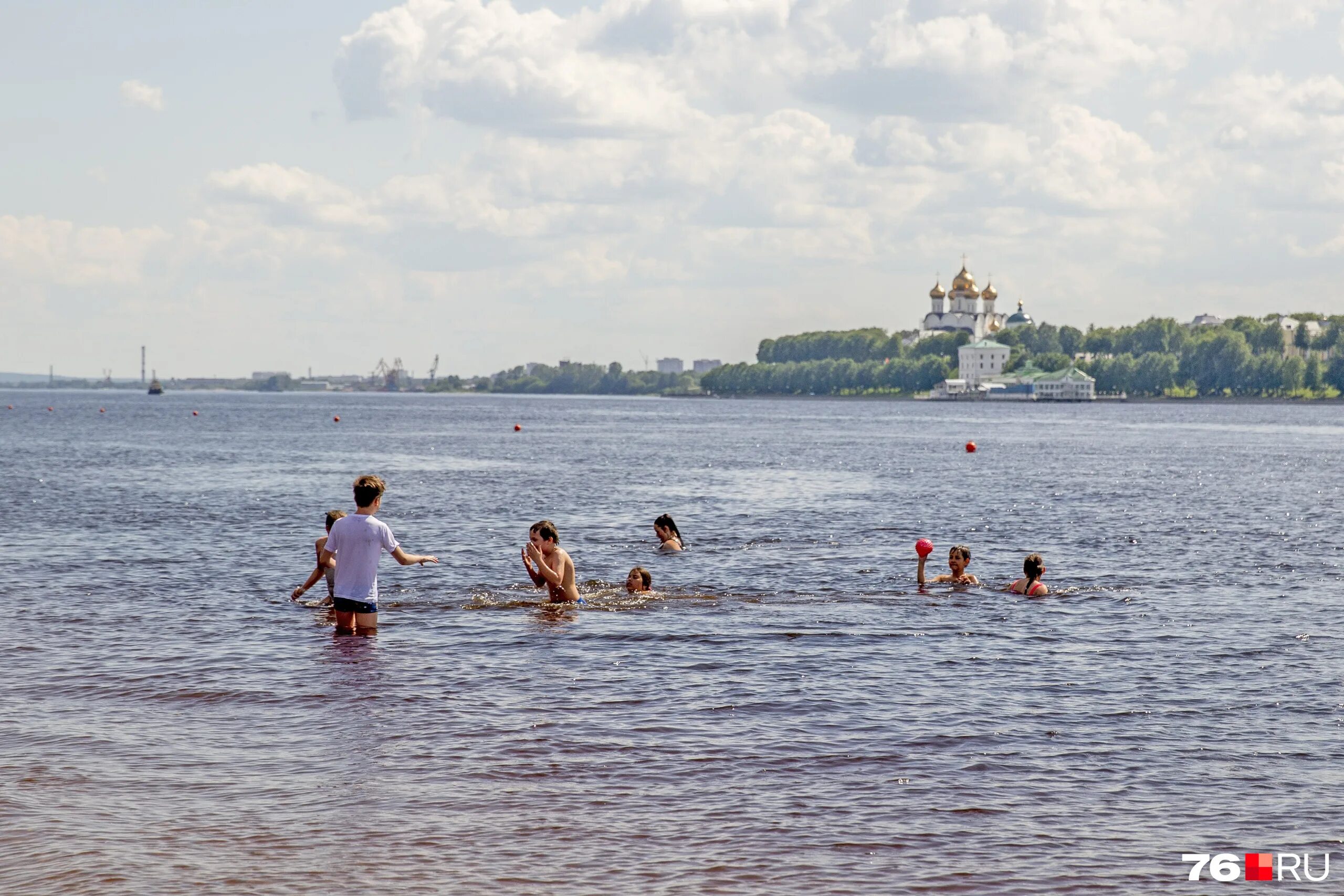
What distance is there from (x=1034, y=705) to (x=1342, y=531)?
26976 mm

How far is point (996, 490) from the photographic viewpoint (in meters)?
55.7

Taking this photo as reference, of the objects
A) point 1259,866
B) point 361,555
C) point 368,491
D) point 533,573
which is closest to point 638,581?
point 533,573

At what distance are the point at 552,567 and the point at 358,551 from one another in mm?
5924

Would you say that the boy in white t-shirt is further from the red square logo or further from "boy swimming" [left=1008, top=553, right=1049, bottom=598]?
"boy swimming" [left=1008, top=553, right=1049, bottom=598]

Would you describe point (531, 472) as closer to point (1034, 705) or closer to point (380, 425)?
point (1034, 705)

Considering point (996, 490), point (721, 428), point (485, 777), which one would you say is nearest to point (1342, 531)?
point (996, 490)

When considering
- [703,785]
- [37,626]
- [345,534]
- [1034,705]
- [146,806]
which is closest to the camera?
[146,806]

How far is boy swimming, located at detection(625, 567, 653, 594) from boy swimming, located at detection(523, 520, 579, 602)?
3.80ft

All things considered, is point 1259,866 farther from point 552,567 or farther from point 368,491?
point 552,567

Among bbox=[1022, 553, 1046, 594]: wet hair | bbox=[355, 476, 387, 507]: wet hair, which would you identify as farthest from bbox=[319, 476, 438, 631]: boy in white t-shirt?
bbox=[1022, 553, 1046, 594]: wet hair

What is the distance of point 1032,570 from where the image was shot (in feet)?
78.4

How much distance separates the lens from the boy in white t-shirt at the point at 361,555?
52.3 ft

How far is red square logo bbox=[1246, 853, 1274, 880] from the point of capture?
978cm

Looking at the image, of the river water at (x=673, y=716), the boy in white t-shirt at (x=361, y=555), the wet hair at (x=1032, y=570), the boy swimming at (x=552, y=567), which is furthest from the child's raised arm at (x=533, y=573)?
the wet hair at (x=1032, y=570)
